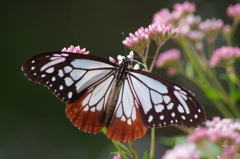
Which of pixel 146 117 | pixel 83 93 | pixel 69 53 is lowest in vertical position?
pixel 146 117

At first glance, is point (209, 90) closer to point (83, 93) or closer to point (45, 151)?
point (83, 93)

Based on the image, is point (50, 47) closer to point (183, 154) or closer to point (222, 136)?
point (222, 136)

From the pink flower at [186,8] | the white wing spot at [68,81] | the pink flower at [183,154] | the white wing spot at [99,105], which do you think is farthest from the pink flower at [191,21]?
the pink flower at [183,154]

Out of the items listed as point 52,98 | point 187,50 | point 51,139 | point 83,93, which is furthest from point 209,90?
point 51,139

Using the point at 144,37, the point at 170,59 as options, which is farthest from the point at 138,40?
the point at 170,59

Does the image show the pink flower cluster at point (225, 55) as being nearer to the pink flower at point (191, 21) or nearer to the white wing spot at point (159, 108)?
the pink flower at point (191, 21)

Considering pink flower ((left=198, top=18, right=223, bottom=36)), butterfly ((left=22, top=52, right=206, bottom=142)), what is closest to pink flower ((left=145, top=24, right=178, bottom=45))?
butterfly ((left=22, top=52, right=206, bottom=142))

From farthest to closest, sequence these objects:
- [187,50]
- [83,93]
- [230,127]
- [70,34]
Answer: [70,34]
[187,50]
[83,93]
[230,127]
